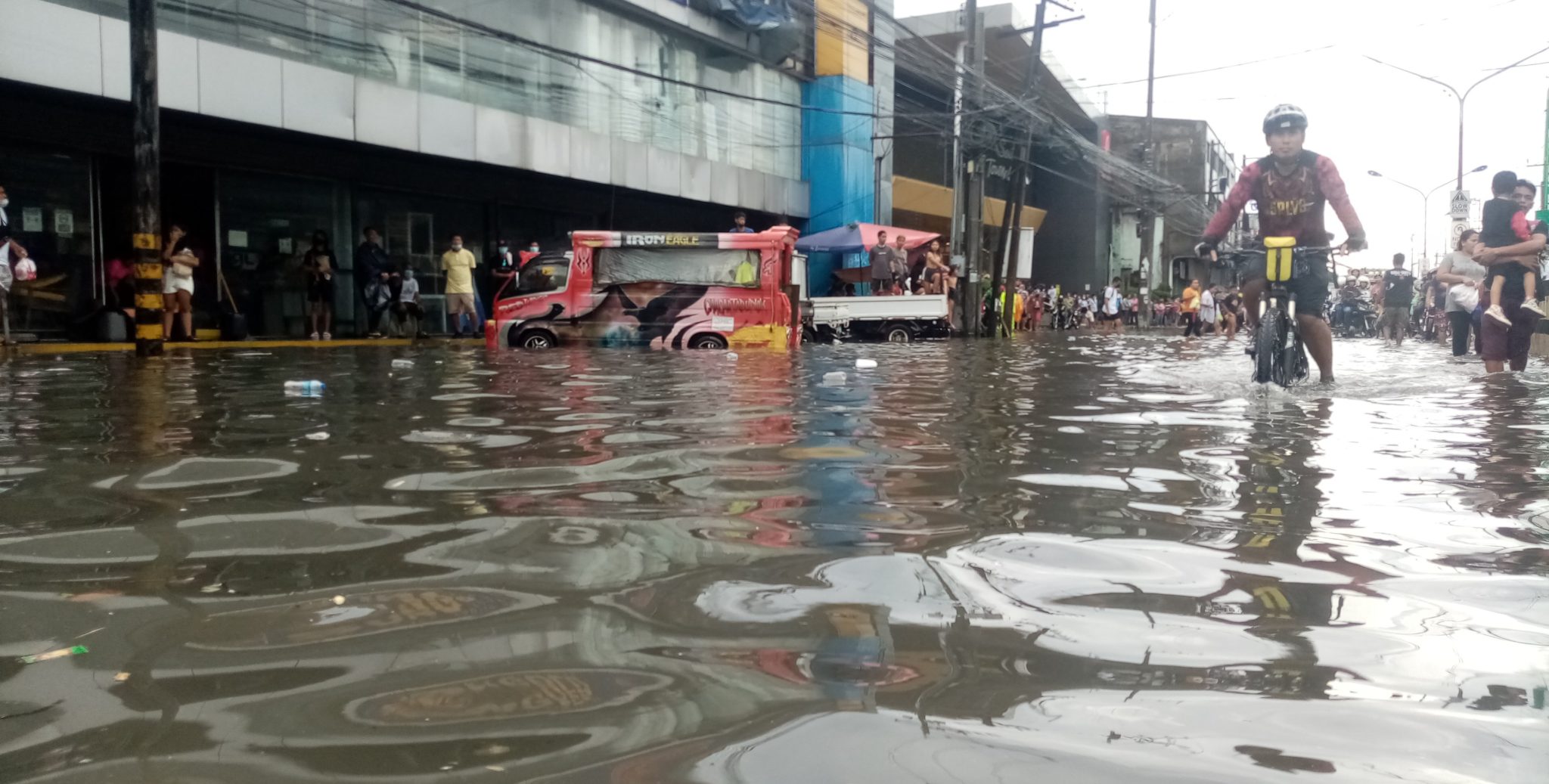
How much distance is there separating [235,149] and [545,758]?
1777cm

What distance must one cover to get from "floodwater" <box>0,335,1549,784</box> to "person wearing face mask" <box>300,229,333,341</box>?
13.3 metres

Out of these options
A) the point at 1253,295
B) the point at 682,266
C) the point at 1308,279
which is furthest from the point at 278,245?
the point at 1308,279

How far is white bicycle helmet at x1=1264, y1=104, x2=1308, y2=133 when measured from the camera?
6953mm

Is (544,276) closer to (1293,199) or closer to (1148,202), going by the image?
(1293,199)

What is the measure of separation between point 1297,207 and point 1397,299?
1612 cm

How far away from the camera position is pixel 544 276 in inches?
629

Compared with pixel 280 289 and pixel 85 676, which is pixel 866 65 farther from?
pixel 85 676

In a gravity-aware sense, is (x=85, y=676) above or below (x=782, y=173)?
below

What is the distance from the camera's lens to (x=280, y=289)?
60.4ft

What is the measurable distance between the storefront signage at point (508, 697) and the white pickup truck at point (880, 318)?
20.4 meters

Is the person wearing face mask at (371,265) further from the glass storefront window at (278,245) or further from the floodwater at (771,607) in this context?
the floodwater at (771,607)

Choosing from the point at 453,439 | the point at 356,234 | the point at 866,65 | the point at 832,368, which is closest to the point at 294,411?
the point at 453,439

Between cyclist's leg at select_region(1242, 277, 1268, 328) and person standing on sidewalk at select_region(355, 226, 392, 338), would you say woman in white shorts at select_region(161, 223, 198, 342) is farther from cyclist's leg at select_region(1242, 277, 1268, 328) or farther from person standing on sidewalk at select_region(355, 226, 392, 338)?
cyclist's leg at select_region(1242, 277, 1268, 328)

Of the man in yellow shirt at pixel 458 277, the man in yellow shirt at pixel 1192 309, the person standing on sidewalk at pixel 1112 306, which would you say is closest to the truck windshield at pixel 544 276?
the man in yellow shirt at pixel 458 277
